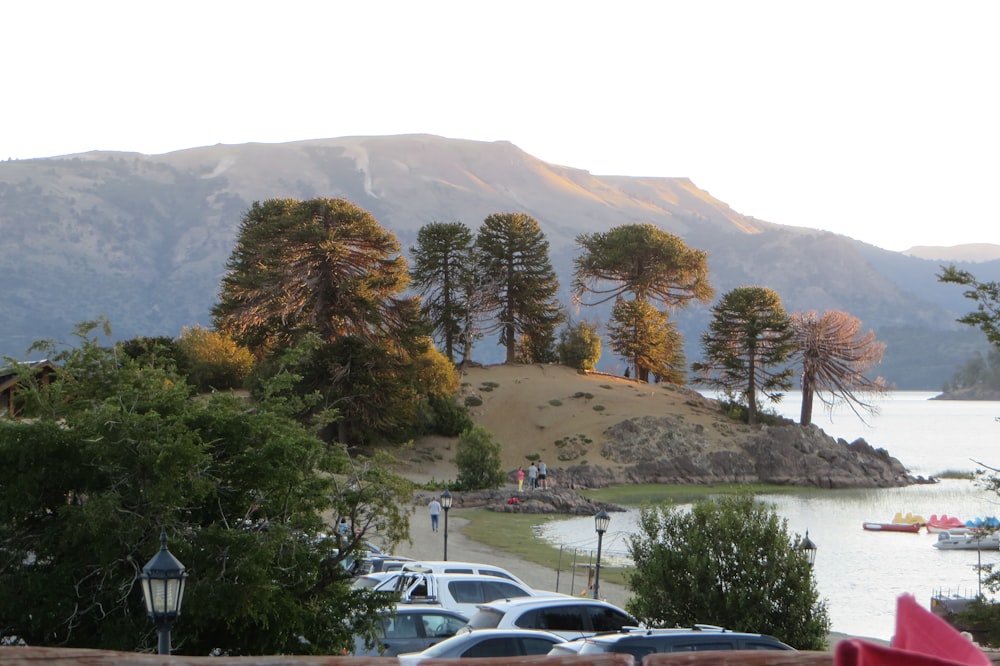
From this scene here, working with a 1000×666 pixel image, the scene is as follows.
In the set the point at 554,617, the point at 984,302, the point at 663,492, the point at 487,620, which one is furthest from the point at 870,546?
the point at 487,620

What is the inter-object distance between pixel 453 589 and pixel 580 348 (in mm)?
63974

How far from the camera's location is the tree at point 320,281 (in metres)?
59.2

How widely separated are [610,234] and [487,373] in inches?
575

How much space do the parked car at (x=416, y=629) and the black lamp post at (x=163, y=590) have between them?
20.7 ft

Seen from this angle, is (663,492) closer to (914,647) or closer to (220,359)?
(220,359)

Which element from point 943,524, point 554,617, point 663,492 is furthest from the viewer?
point 663,492

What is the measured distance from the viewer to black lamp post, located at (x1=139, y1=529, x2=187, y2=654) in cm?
947

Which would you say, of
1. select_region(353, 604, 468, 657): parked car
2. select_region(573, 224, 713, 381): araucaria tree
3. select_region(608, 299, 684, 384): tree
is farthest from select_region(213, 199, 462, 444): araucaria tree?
select_region(353, 604, 468, 657): parked car

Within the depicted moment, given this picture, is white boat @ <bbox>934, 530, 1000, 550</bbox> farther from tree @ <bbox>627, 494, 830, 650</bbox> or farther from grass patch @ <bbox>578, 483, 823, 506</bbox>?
tree @ <bbox>627, 494, 830, 650</bbox>

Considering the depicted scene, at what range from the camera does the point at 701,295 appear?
267 ft

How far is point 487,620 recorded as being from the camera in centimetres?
1514

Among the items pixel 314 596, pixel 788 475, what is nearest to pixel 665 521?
pixel 314 596

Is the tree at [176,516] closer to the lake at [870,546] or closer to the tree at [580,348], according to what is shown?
the lake at [870,546]

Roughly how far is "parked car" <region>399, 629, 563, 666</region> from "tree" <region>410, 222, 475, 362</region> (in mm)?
58290
